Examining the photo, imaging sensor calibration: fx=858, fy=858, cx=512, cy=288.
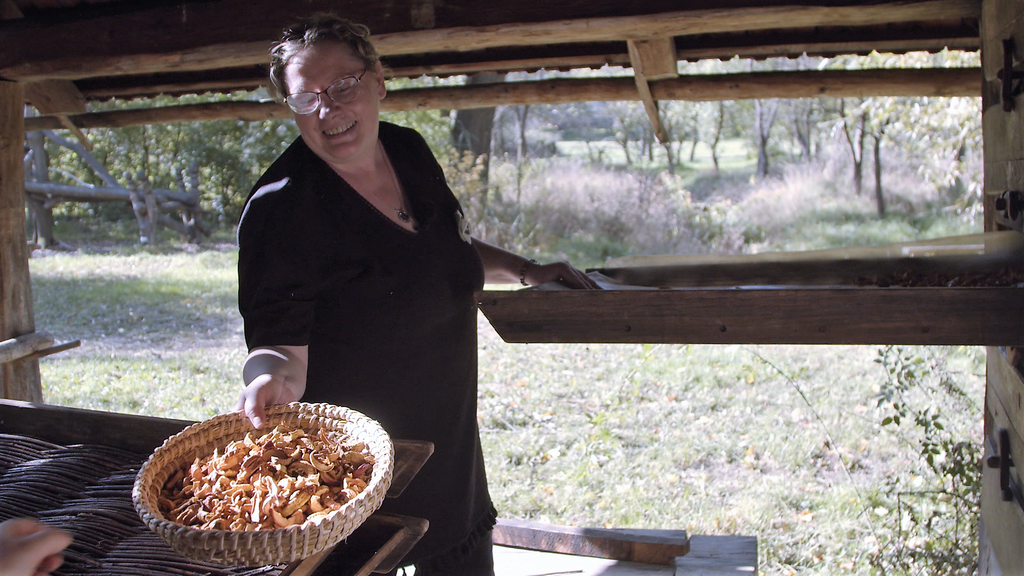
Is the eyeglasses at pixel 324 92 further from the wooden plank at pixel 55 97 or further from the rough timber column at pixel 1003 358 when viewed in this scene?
the wooden plank at pixel 55 97

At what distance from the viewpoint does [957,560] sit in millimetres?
3680

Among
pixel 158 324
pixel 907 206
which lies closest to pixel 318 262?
pixel 158 324

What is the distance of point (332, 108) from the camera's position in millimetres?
2051

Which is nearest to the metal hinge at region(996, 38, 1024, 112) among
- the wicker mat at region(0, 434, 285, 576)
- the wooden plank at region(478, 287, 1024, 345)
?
the wooden plank at region(478, 287, 1024, 345)

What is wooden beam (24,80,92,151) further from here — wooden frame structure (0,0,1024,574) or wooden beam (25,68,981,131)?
wooden beam (25,68,981,131)

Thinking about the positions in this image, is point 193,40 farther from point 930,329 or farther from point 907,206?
point 907,206

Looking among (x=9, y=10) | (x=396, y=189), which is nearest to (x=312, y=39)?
(x=396, y=189)

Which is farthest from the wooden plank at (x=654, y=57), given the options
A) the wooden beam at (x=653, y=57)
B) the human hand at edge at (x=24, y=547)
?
the human hand at edge at (x=24, y=547)

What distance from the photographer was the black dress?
1.95 m

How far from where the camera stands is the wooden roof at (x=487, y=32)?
2.68 metres

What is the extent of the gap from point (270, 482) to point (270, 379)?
0.37 m

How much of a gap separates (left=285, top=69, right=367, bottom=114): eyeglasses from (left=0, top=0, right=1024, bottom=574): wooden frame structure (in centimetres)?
76

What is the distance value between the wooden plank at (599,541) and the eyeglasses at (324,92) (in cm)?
215

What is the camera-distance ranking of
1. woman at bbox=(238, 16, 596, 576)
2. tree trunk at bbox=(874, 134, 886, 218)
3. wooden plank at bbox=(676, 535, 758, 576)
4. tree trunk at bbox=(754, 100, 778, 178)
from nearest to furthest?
1. woman at bbox=(238, 16, 596, 576)
2. wooden plank at bbox=(676, 535, 758, 576)
3. tree trunk at bbox=(874, 134, 886, 218)
4. tree trunk at bbox=(754, 100, 778, 178)
